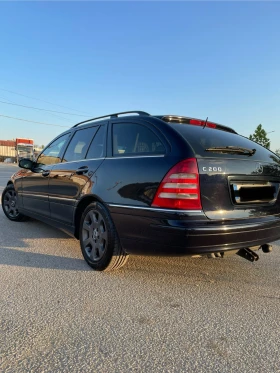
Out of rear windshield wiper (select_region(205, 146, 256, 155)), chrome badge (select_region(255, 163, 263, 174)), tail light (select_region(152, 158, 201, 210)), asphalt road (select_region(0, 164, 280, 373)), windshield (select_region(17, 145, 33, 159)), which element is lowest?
asphalt road (select_region(0, 164, 280, 373))

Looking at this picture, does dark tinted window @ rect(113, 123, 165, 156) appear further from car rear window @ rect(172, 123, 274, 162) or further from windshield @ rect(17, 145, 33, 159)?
windshield @ rect(17, 145, 33, 159)

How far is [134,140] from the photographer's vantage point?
2938 millimetres

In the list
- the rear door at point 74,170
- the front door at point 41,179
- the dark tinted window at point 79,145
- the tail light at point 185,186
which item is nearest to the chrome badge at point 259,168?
the tail light at point 185,186

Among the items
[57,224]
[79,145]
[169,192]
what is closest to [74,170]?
[79,145]

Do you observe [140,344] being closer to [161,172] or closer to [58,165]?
[161,172]

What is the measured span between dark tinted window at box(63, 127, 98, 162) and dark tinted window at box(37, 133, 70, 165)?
0.74 feet

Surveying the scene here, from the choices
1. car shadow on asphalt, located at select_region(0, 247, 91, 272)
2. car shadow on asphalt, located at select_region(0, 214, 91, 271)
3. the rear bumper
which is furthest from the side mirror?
the rear bumper

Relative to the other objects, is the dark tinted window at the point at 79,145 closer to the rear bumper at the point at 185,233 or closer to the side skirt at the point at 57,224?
the side skirt at the point at 57,224

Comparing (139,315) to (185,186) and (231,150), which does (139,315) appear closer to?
(185,186)

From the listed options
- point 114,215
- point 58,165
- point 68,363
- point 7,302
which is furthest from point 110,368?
point 58,165

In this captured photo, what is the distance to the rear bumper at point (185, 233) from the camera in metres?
2.35

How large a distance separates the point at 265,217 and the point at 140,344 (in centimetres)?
159

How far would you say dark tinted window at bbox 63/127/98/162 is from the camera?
3665 millimetres

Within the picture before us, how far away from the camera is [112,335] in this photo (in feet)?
6.65
